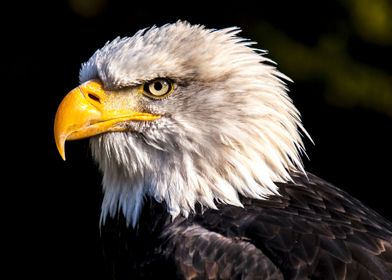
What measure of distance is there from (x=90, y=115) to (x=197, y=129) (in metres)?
0.49

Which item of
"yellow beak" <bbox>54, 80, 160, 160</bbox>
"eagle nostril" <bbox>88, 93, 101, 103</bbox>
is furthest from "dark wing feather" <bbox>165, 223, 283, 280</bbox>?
"eagle nostril" <bbox>88, 93, 101, 103</bbox>

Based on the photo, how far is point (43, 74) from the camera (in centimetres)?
848

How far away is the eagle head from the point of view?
488 cm

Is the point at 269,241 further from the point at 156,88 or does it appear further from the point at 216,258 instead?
the point at 156,88

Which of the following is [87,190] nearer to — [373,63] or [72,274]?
[72,274]

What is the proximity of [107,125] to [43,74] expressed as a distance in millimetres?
3653

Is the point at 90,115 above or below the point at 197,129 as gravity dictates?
above

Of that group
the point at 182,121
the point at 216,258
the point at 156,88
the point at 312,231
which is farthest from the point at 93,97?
the point at 312,231

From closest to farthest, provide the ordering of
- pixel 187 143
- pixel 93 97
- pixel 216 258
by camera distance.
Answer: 1. pixel 216 258
2. pixel 187 143
3. pixel 93 97

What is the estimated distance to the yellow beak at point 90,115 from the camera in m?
4.88

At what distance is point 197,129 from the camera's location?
16.1 feet

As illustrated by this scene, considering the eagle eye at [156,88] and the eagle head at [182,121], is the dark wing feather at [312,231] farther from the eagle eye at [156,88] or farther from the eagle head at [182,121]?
the eagle eye at [156,88]

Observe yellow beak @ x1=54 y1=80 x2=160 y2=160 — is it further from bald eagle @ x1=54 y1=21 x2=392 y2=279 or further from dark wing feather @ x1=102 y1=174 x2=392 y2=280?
dark wing feather @ x1=102 y1=174 x2=392 y2=280

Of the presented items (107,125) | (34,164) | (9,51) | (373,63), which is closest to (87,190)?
(34,164)
